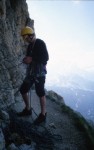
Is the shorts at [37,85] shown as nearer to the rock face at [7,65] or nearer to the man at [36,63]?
the man at [36,63]

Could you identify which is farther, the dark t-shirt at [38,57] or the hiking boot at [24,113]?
the hiking boot at [24,113]

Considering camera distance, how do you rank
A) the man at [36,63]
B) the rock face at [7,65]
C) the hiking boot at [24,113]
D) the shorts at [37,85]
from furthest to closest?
1. the rock face at [7,65]
2. the hiking boot at [24,113]
3. the shorts at [37,85]
4. the man at [36,63]

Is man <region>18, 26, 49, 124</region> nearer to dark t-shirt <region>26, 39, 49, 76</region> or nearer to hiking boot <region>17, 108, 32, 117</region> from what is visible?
dark t-shirt <region>26, 39, 49, 76</region>

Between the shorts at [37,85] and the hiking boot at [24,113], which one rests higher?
the shorts at [37,85]

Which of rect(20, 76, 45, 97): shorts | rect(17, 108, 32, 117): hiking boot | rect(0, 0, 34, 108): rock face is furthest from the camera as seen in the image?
rect(0, 0, 34, 108): rock face

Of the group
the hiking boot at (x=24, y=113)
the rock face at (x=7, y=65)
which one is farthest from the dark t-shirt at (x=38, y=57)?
the hiking boot at (x=24, y=113)

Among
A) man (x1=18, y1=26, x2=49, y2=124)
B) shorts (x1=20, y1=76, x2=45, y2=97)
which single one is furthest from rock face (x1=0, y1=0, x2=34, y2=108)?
shorts (x1=20, y1=76, x2=45, y2=97)

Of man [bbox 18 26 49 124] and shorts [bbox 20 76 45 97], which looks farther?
shorts [bbox 20 76 45 97]

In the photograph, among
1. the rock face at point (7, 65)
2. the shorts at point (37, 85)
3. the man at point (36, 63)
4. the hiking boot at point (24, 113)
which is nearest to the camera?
the man at point (36, 63)

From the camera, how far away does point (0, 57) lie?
10.7 m

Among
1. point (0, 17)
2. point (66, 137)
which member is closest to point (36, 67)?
point (66, 137)

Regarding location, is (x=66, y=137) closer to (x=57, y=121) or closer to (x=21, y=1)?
(x=57, y=121)

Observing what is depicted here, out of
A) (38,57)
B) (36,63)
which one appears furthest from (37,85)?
(38,57)

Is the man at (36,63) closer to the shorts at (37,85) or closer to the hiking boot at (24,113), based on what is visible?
the shorts at (37,85)
